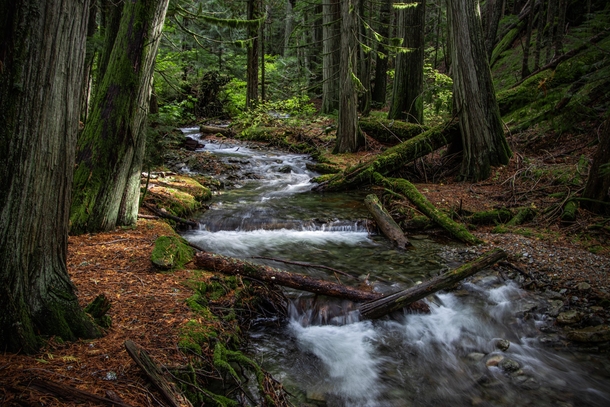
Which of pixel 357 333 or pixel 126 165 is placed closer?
pixel 357 333

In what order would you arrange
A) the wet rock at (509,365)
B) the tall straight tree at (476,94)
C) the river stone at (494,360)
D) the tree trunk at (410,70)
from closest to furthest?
the wet rock at (509,365)
the river stone at (494,360)
the tall straight tree at (476,94)
the tree trunk at (410,70)

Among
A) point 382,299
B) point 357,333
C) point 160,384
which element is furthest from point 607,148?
point 160,384

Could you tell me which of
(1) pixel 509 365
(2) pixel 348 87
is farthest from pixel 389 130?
(1) pixel 509 365

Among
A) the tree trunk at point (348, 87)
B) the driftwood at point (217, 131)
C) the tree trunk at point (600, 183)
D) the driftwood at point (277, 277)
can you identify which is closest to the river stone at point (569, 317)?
the driftwood at point (277, 277)

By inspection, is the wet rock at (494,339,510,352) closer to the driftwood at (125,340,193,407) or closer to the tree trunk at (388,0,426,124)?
the driftwood at (125,340,193,407)

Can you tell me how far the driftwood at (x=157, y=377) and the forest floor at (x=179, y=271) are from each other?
60 millimetres

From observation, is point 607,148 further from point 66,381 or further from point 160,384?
point 66,381

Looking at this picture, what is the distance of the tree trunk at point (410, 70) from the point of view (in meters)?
13.6

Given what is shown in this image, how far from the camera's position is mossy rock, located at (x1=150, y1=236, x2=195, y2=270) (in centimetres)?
434

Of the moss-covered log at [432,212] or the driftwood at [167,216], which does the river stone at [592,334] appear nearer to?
the moss-covered log at [432,212]

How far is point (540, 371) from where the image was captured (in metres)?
4.04

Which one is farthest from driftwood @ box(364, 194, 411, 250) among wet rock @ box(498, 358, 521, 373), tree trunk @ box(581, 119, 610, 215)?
tree trunk @ box(581, 119, 610, 215)

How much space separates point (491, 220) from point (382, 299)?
3.90 m

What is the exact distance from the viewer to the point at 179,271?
4.41 metres
